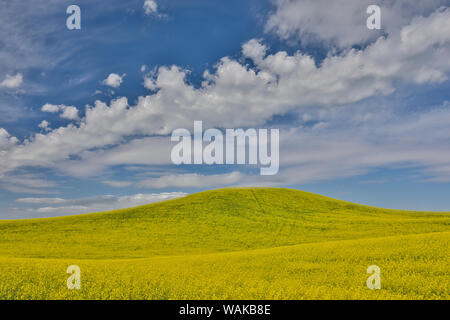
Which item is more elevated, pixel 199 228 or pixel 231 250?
pixel 199 228

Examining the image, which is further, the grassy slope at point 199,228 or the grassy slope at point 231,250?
the grassy slope at point 199,228

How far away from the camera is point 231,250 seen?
36781 mm

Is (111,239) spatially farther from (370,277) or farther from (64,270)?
(370,277)

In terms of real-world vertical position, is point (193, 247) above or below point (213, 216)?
below

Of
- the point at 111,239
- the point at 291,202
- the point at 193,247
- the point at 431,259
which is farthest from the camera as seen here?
the point at 291,202

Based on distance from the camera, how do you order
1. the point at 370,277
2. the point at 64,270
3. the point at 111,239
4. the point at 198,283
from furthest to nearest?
the point at 111,239 → the point at 64,270 → the point at 370,277 → the point at 198,283

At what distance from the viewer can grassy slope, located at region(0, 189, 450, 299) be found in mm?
10969

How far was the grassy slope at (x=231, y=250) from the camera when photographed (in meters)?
11.0

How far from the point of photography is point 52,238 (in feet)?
144

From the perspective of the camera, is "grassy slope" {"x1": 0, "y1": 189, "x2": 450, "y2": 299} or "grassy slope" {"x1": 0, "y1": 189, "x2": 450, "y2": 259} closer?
"grassy slope" {"x1": 0, "y1": 189, "x2": 450, "y2": 299}

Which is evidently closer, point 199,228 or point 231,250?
point 231,250

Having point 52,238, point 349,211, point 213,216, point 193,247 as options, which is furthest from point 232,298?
point 349,211
